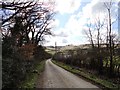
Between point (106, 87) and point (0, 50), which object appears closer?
point (0, 50)

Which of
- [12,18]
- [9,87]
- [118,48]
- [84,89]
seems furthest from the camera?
[118,48]

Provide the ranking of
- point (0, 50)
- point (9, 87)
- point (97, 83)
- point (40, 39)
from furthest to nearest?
point (40, 39) → point (97, 83) → point (0, 50) → point (9, 87)

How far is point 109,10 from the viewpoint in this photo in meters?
30.5

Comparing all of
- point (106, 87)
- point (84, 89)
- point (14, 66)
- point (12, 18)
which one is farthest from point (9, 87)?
point (106, 87)

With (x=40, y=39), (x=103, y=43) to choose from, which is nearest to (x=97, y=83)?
(x=103, y=43)

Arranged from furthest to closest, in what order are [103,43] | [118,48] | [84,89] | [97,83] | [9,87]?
[103,43]
[118,48]
[97,83]
[84,89]
[9,87]

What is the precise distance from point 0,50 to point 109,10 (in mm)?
18139

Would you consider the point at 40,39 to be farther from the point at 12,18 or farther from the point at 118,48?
the point at 12,18

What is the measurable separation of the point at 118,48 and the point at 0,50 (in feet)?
55.1

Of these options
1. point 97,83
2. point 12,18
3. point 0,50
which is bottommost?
point 97,83

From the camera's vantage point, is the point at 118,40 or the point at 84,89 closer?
the point at 84,89

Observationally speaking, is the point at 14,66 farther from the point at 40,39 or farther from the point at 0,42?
the point at 40,39

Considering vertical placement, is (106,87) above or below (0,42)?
below

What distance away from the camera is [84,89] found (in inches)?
762
